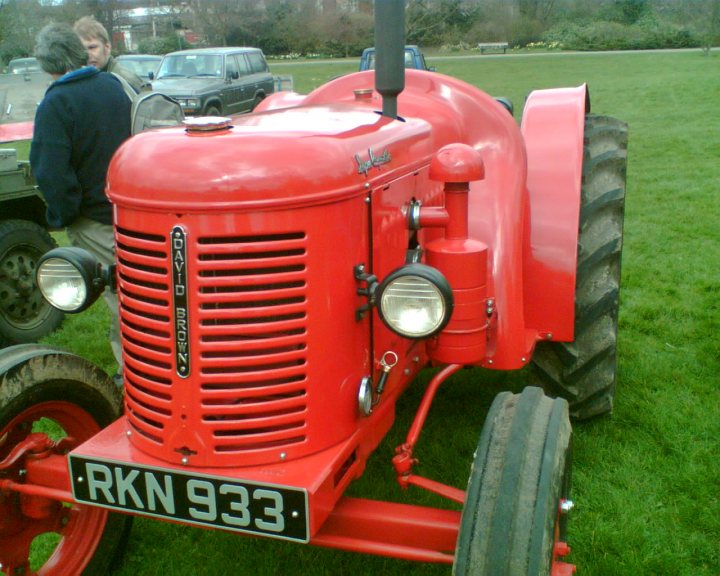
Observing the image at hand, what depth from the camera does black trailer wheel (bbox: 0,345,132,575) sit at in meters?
2.62

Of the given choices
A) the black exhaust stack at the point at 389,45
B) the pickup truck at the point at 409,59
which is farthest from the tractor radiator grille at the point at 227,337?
the pickup truck at the point at 409,59

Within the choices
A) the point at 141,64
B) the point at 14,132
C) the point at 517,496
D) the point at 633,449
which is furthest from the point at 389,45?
the point at 141,64

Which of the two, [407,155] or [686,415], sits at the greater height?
[407,155]

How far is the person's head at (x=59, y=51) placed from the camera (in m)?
3.95

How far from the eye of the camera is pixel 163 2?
1337 inches

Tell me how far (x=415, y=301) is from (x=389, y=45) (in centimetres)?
88

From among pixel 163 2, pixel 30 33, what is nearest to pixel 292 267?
pixel 30 33

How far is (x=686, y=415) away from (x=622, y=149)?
1.35m

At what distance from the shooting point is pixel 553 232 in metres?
3.34

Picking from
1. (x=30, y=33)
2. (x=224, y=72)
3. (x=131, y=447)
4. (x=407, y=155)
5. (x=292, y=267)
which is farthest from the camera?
(x=30, y=33)

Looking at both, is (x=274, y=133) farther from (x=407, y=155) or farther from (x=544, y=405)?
(x=544, y=405)

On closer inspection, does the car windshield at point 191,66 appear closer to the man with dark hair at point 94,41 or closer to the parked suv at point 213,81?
the parked suv at point 213,81

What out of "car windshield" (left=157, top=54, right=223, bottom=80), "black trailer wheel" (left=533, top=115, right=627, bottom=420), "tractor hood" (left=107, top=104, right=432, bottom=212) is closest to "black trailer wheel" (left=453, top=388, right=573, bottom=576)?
"tractor hood" (left=107, top=104, right=432, bottom=212)

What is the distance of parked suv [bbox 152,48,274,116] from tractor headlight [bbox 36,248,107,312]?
15.0m
